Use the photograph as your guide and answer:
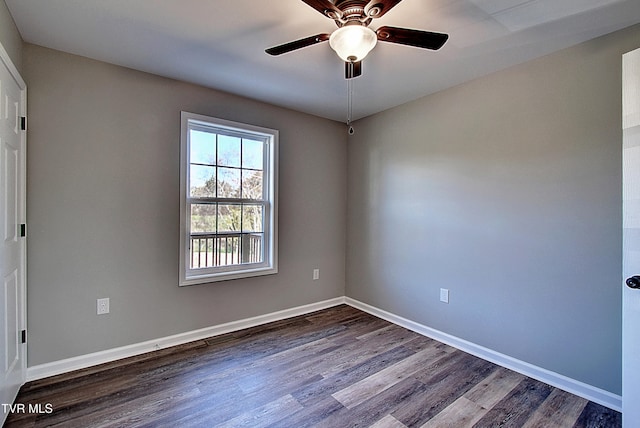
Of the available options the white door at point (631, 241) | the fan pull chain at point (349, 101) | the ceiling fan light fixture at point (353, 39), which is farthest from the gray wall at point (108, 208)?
the white door at point (631, 241)

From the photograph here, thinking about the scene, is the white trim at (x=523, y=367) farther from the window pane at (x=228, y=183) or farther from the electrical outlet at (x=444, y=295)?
the window pane at (x=228, y=183)

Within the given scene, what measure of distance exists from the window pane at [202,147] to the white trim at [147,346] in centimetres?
162

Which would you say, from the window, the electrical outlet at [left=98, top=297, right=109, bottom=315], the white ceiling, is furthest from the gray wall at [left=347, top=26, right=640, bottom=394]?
the electrical outlet at [left=98, top=297, right=109, bottom=315]

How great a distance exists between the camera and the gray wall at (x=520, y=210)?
195cm

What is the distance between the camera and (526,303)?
2299mm

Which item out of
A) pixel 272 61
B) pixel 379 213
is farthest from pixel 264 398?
pixel 272 61

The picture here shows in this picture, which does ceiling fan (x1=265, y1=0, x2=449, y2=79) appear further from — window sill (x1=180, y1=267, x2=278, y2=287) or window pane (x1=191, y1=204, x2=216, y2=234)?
window sill (x1=180, y1=267, x2=278, y2=287)

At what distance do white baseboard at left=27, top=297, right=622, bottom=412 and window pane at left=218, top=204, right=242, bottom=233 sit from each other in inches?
37.5

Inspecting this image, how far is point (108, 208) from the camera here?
2.39 metres

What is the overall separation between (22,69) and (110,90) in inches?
19.7

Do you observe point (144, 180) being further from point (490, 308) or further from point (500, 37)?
point (490, 308)

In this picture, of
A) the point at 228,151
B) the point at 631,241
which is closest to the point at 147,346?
the point at 228,151

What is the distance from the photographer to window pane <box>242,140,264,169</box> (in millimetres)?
3164

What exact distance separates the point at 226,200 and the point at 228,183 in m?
0.18
